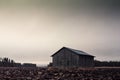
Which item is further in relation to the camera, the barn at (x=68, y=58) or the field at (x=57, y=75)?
the barn at (x=68, y=58)

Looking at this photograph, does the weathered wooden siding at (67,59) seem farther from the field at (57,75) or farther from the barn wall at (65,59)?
the field at (57,75)

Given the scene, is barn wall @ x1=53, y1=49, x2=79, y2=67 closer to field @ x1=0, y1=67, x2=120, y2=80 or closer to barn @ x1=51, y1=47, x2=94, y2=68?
barn @ x1=51, y1=47, x2=94, y2=68

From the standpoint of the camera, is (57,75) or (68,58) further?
(68,58)

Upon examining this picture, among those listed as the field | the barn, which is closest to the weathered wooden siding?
the barn

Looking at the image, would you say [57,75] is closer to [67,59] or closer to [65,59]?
[67,59]

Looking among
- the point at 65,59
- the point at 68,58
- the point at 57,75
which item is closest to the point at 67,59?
the point at 68,58

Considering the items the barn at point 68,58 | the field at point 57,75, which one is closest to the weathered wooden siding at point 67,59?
the barn at point 68,58

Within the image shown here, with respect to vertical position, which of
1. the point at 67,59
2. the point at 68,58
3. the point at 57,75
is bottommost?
the point at 57,75

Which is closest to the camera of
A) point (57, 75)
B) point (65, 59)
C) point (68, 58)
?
point (57, 75)

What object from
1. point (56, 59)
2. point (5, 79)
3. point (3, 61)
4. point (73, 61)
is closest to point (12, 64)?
point (3, 61)

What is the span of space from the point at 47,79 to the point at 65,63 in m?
43.3

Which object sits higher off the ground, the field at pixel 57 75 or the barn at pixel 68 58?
the barn at pixel 68 58

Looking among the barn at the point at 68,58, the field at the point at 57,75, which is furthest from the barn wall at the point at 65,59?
the field at the point at 57,75

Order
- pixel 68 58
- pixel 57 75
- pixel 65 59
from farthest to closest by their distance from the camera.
→ pixel 65 59 < pixel 68 58 < pixel 57 75
